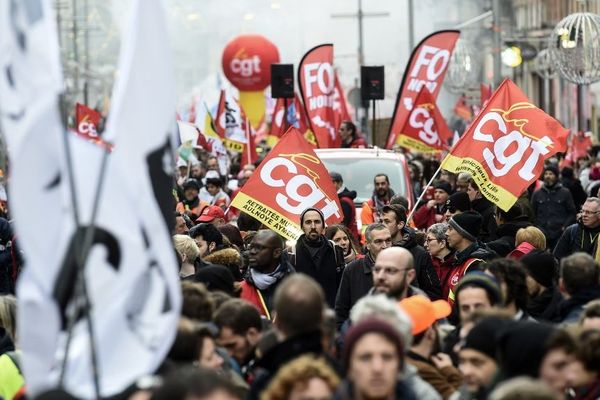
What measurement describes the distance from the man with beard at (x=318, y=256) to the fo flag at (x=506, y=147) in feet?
5.26

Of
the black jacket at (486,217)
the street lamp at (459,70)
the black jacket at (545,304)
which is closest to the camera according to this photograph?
the black jacket at (545,304)

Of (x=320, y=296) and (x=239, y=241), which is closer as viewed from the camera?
(x=320, y=296)

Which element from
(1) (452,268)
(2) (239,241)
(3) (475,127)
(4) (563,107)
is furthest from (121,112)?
(4) (563,107)

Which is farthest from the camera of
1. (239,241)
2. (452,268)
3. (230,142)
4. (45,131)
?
(230,142)

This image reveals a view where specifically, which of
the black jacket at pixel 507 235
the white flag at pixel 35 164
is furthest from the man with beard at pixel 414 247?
the white flag at pixel 35 164

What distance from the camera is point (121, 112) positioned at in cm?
671

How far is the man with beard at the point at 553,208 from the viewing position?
20.5 m

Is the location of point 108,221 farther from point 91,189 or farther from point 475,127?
point 475,127

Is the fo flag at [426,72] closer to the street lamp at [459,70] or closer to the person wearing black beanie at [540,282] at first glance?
the street lamp at [459,70]

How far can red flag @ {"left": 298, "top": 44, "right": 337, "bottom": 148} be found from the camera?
25312 mm

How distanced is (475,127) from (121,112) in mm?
8489

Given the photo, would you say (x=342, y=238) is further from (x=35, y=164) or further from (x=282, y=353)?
(x=35, y=164)

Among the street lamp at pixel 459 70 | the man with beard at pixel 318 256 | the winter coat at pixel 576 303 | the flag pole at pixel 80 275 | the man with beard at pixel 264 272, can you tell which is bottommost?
the street lamp at pixel 459 70

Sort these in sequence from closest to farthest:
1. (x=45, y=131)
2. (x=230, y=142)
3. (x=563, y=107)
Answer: (x=45, y=131), (x=230, y=142), (x=563, y=107)
